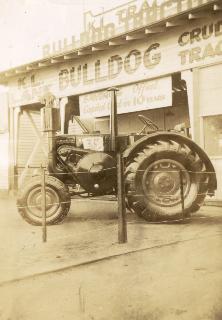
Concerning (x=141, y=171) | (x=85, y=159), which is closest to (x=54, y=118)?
(x=85, y=159)

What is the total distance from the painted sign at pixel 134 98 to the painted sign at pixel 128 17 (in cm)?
145

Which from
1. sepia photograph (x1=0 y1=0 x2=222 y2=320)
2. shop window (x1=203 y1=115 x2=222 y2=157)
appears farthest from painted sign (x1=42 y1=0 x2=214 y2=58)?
shop window (x1=203 y1=115 x2=222 y2=157)

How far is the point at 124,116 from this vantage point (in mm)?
14492

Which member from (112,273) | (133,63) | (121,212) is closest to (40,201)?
(121,212)

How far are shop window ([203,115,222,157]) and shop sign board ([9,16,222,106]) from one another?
1.33m

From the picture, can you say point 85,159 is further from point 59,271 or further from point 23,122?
point 23,122

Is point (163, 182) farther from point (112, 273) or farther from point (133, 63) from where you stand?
point (133, 63)

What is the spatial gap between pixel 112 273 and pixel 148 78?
296 inches

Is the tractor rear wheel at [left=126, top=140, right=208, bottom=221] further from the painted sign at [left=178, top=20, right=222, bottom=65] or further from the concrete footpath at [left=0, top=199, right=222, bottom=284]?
the painted sign at [left=178, top=20, right=222, bottom=65]

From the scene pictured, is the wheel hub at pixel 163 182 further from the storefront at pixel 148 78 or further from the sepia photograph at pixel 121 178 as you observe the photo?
the storefront at pixel 148 78

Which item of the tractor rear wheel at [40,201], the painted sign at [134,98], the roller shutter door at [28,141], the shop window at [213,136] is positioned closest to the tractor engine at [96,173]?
the tractor rear wheel at [40,201]

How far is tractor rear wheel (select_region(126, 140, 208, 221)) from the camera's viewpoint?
280 inches

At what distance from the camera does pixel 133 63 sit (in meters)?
11.4

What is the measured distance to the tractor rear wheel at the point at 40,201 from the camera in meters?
7.19
